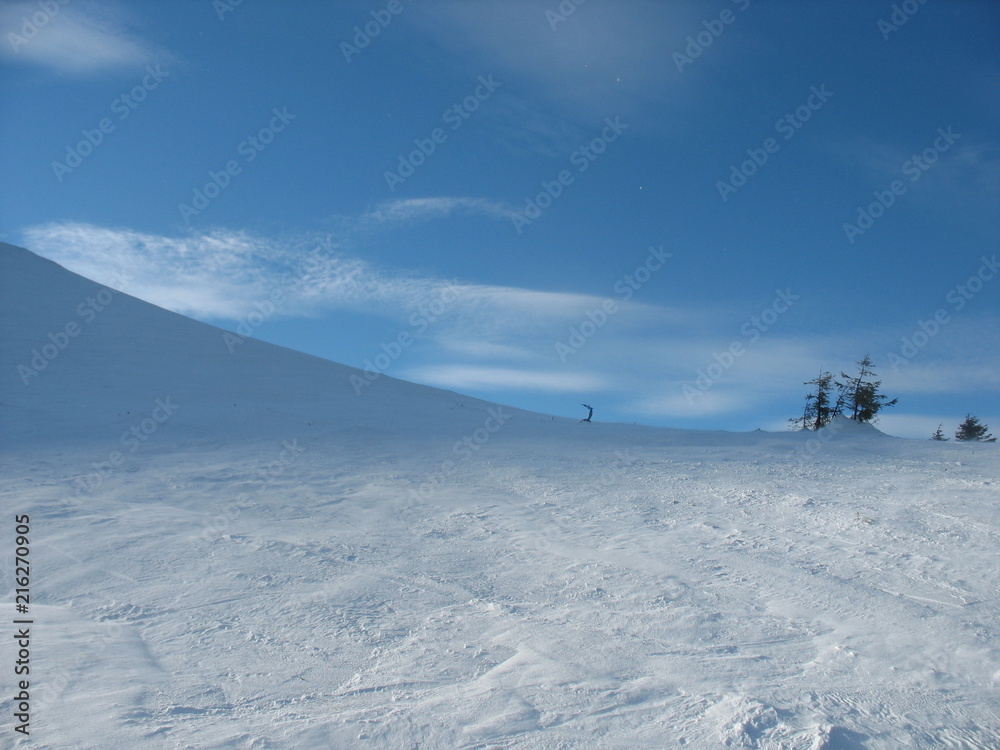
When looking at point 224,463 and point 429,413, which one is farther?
point 429,413

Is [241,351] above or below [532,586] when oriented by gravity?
above

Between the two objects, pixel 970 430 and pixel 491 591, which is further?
pixel 970 430

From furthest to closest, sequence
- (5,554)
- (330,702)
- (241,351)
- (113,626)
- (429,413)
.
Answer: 1. (241,351)
2. (429,413)
3. (5,554)
4. (113,626)
5. (330,702)

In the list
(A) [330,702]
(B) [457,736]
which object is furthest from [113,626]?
(B) [457,736]

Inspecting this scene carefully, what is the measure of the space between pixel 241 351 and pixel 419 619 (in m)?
18.0

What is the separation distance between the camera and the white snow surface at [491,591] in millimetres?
4004

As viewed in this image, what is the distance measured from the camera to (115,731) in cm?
372

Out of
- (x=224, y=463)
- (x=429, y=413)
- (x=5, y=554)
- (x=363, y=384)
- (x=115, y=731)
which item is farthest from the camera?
(x=363, y=384)

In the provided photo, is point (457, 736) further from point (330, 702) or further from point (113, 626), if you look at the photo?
point (113, 626)

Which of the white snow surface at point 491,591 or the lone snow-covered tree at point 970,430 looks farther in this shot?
the lone snow-covered tree at point 970,430

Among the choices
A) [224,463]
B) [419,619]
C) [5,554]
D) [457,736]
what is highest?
[224,463]

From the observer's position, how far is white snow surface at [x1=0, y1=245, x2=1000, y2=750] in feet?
13.1

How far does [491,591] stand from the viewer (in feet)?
20.0

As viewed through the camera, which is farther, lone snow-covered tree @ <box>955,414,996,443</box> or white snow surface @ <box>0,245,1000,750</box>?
lone snow-covered tree @ <box>955,414,996,443</box>
